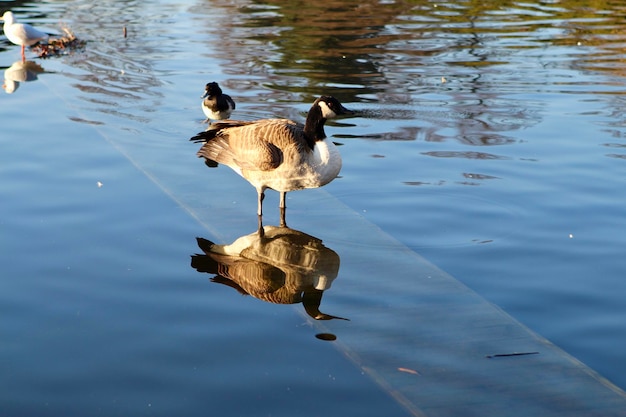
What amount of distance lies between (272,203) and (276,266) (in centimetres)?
215

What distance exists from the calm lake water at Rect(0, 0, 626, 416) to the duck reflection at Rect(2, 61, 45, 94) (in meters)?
0.24

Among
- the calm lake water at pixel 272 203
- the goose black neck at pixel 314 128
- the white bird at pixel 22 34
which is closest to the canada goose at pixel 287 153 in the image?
the goose black neck at pixel 314 128

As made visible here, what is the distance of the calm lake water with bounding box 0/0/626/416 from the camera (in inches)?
276

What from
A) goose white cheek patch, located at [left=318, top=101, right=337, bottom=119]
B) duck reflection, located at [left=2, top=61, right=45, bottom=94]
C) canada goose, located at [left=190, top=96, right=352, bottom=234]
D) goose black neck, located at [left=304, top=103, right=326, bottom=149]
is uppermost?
goose white cheek patch, located at [left=318, top=101, right=337, bottom=119]

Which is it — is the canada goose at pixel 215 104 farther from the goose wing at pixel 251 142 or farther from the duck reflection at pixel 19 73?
the duck reflection at pixel 19 73

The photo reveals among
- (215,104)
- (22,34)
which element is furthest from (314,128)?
(22,34)

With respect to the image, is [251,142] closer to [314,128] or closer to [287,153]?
[287,153]

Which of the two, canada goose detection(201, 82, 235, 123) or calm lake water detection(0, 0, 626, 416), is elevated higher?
canada goose detection(201, 82, 235, 123)

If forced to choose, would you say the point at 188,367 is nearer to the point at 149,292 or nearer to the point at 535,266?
the point at 149,292

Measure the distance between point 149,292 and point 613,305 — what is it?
4.11 metres

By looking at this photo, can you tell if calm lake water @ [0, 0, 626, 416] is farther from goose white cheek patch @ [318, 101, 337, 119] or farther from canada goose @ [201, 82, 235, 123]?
goose white cheek patch @ [318, 101, 337, 119]

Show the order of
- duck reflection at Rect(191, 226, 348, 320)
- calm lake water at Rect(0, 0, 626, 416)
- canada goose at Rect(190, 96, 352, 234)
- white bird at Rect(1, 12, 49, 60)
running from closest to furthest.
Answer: calm lake water at Rect(0, 0, 626, 416)
duck reflection at Rect(191, 226, 348, 320)
canada goose at Rect(190, 96, 352, 234)
white bird at Rect(1, 12, 49, 60)

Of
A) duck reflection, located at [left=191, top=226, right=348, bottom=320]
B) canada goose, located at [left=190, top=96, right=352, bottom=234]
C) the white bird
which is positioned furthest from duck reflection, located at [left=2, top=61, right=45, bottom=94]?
duck reflection, located at [left=191, top=226, right=348, bottom=320]

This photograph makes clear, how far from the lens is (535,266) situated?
29.9 feet
